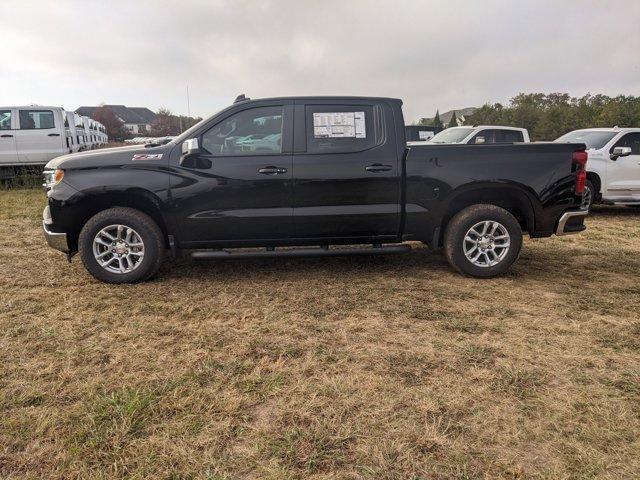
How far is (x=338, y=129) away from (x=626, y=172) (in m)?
6.94

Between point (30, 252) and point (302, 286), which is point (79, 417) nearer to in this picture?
point (302, 286)

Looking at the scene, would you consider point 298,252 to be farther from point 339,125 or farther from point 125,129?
point 125,129

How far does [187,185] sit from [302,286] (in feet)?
4.86

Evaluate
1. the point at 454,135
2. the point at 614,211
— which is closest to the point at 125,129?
the point at 454,135

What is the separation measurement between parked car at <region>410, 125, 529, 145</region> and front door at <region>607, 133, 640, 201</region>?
214 cm

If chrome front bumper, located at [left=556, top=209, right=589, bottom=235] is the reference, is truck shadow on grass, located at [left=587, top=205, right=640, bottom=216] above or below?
below

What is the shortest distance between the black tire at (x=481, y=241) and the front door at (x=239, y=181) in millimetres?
1686

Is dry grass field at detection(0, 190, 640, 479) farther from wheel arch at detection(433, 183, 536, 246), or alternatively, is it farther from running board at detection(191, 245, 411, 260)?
wheel arch at detection(433, 183, 536, 246)

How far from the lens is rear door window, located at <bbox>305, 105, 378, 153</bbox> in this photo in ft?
15.3

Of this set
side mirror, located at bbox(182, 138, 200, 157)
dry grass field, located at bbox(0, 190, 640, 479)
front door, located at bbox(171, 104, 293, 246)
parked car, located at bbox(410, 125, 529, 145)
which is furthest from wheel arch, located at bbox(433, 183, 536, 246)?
parked car, located at bbox(410, 125, 529, 145)

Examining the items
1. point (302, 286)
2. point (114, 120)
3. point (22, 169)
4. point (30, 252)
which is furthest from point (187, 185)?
point (114, 120)

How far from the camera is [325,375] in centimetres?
288

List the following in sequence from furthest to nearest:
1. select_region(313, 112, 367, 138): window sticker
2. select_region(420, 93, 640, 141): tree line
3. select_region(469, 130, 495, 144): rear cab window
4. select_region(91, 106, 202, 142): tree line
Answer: select_region(91, 106, 202, 142): tree line, select_region(420, 93, 640, 141): tree line, select_region(469, 130, 495, 144): rear cab window, select_region(313, 112, 367, 138): window sticker

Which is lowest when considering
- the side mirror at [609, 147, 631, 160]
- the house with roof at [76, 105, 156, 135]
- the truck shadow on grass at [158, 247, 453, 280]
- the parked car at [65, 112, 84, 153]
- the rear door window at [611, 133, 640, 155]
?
the truck shadow on grass at [158, 247, 453, 280]
